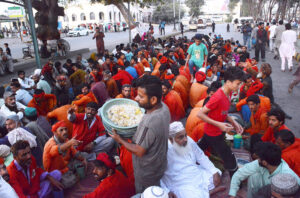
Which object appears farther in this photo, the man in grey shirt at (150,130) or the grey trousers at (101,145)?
the grey trousers at (101,145)

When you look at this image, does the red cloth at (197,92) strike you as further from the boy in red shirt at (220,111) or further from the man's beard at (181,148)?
the man's beard at (181,148)

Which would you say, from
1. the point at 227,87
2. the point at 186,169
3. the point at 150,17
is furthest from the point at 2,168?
the point at 150,17

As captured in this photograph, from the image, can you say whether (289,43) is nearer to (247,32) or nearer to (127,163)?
(247,32)

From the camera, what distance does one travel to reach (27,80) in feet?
21.5

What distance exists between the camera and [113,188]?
248 cm

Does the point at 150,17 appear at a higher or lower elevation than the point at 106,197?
higher

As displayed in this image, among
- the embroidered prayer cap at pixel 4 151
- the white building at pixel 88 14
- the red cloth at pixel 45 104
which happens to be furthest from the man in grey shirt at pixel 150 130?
the white building at pixel 88 14

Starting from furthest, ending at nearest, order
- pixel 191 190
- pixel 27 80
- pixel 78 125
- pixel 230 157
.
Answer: pixel 27 80 → pixel 78 125 → pixel 230 157 → pixel 191 190

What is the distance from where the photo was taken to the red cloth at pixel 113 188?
2.41 meters

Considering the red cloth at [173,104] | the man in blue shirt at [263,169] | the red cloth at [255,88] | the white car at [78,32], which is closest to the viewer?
the man in blue shirt at [263,169]

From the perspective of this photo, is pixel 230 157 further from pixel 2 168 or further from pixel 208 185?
pixel 2 168

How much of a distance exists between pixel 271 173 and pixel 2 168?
279cm

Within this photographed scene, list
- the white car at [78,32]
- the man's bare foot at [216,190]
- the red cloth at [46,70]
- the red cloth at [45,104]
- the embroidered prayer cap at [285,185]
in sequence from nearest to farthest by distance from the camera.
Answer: the embroidered prayer cap at [285,185] → the man's bare foot at [216,190] → the red cloth at [45,104] → the red cloth at [46,70] → the white car at [78,32]

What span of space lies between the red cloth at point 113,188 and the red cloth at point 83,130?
5.44 feet
